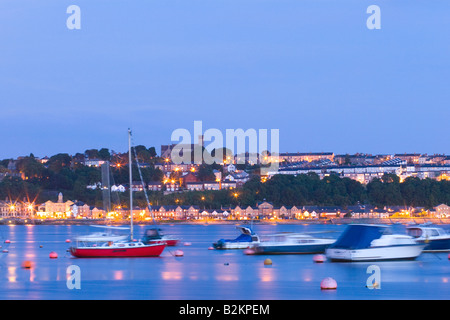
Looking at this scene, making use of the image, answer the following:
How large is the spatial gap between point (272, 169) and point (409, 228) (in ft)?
465

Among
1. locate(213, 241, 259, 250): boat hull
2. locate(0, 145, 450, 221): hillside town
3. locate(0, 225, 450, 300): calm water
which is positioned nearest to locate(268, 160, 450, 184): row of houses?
locate(0, 145, 450, 221): hillside town

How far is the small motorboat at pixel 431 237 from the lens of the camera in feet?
130

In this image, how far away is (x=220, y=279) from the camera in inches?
1190

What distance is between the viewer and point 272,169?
18175 cm

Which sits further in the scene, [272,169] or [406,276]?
[272,169]

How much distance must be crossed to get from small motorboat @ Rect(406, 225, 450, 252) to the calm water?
37 centimetres

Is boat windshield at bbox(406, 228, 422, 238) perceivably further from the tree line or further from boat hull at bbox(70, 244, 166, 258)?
the tree line

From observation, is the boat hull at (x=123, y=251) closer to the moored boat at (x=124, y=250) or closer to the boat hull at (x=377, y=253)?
the moored boat at (x=124, y=250)

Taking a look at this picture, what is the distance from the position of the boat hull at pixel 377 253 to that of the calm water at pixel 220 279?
28 centimetres
